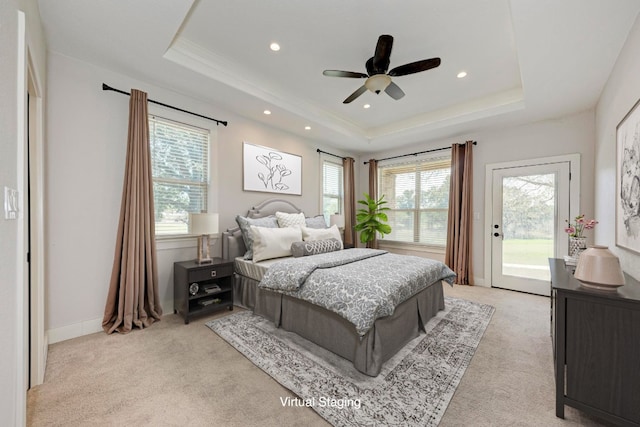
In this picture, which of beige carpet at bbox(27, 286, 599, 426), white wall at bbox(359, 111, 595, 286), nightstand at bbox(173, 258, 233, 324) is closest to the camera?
beige carpet at bbox(27, 286, 599, 426)

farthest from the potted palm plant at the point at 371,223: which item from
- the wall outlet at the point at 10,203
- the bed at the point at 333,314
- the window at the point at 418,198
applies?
the wall outlet at the point at 10,203

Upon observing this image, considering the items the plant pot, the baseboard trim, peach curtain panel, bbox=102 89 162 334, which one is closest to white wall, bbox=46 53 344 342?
the baseboard trim

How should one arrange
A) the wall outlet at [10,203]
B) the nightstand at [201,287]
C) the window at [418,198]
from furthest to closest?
the window at [418,198] < the nightstand at [201,287] < the wall outlet at [10,203]

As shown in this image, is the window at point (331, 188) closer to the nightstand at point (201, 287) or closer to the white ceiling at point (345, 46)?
the white ceiling at point (345, 46)

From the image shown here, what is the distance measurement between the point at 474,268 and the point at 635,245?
278 centimetres

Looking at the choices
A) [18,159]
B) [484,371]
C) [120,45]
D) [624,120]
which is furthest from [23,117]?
[624,120]

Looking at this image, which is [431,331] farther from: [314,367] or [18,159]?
[18,159]

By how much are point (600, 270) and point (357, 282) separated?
1.45 metres

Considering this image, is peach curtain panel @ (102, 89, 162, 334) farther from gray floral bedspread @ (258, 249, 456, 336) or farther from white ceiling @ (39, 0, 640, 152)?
gray floral bedspread @ (258, 249, 456, 336)

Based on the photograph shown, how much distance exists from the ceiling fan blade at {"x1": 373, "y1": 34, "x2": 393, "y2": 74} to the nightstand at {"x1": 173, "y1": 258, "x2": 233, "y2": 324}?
2.68m

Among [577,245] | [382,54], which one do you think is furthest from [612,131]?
[382,54]

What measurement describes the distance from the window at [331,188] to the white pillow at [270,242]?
75.2 inches

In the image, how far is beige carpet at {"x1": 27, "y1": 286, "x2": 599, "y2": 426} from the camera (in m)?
1.53

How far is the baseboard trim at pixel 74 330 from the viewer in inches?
92.8
